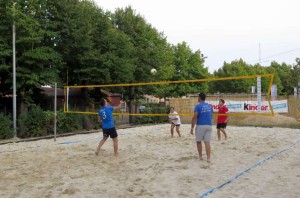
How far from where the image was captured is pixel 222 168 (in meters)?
7.09

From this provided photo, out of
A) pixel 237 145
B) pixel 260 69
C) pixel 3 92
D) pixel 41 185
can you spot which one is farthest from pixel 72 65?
pixel 260 69

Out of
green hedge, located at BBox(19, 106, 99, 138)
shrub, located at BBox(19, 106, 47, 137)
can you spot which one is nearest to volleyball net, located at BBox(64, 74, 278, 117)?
green hedge, located at BBox(19, 106, 99, 138)

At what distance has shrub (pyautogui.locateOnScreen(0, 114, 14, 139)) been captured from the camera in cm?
1231

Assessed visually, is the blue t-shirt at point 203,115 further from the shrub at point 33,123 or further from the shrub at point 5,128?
the shrub at point 33,123

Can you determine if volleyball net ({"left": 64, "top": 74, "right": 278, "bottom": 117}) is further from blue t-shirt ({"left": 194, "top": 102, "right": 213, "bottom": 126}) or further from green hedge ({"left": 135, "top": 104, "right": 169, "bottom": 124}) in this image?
blue t-shirt ({"left": 194, "top": 102, "right": 213, "bottom": 126})

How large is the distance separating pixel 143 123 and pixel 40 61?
328 inches

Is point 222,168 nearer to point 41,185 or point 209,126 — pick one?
point 209,126

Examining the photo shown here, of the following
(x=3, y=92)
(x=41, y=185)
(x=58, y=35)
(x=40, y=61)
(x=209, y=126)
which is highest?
(x=58, y=35)

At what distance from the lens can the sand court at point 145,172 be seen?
17.6 ft

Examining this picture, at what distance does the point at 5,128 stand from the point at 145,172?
24.7ft

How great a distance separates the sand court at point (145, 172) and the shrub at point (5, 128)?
7.44 ft

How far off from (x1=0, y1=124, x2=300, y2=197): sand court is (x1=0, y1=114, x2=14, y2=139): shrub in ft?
7.44

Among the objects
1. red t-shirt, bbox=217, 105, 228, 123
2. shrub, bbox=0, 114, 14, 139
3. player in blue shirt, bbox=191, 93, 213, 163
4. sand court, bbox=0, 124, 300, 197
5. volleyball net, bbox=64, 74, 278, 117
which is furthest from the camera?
volleyball net, bbox=64, 74, 278, 117

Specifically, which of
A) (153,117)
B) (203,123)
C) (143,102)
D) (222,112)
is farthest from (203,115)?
(143,102)
